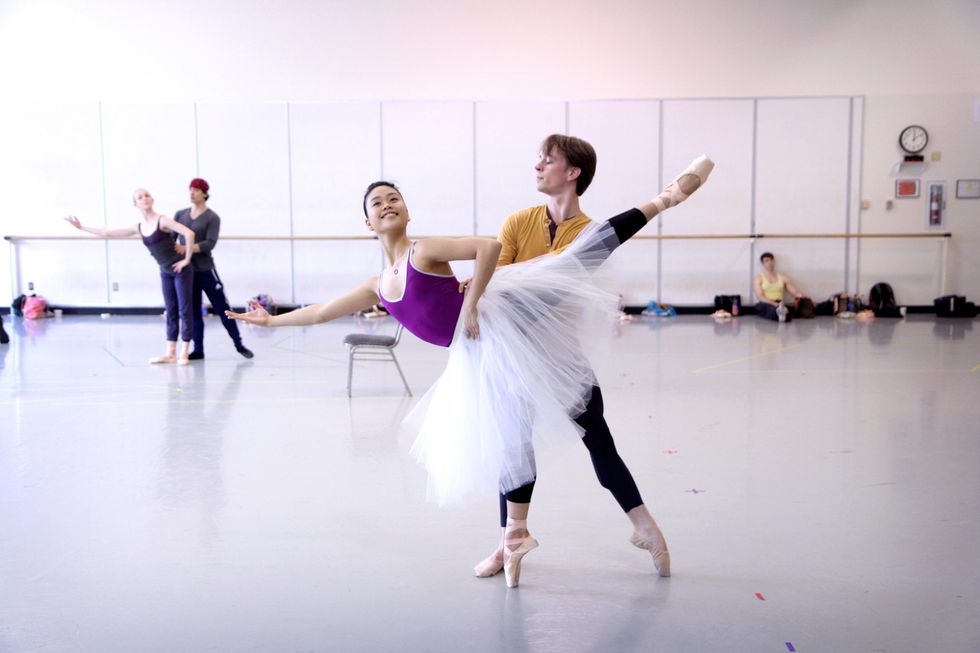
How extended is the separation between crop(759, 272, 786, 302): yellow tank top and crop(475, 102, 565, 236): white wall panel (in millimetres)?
3311

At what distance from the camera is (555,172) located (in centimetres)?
281

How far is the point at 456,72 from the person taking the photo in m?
11.7

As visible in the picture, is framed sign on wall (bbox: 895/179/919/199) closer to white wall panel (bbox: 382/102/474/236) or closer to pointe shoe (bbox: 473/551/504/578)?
white wall panel (bbox: 382/102/474/236)

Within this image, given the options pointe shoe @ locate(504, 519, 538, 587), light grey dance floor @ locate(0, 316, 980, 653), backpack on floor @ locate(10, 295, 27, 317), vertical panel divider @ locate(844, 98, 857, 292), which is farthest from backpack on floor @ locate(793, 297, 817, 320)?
backpack on floor @ locate(10, 295, 27, 317)

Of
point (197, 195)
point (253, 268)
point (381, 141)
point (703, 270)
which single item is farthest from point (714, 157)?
point (197, 195)

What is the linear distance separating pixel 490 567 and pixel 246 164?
10.2 m

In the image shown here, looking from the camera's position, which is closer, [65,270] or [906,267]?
[906,267]

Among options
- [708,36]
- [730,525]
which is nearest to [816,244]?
[708,36]

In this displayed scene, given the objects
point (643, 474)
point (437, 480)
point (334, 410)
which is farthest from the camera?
point (334, 410)

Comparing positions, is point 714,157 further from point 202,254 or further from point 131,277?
point 131,277

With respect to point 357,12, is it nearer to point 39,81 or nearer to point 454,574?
point 39,81

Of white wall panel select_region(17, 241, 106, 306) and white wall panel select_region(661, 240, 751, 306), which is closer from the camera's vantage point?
white wall panel select_region(661, 240, 751, 306)

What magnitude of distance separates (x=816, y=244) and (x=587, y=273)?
10.1 m

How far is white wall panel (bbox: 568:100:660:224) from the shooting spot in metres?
11.6
